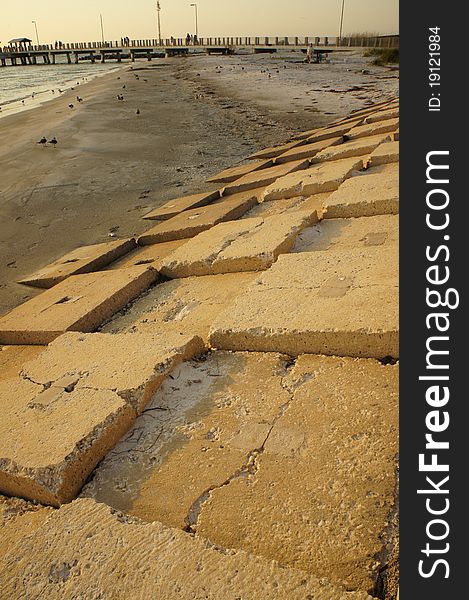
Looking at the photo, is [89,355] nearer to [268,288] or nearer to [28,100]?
[268,288]

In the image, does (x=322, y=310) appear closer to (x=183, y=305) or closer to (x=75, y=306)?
(x=183, y=305)

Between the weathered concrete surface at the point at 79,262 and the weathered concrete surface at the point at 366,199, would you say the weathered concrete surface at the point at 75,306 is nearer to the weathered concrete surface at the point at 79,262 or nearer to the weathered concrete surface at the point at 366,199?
the weathered concrete surface at the point at 79,262

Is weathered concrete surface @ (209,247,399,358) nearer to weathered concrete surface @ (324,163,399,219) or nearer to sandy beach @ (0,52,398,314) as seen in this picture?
weathered concrete surface @ (324,163,399,219)

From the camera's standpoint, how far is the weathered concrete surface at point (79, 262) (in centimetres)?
390

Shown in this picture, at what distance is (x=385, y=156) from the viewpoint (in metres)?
4.50

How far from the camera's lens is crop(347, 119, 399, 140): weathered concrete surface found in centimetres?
598

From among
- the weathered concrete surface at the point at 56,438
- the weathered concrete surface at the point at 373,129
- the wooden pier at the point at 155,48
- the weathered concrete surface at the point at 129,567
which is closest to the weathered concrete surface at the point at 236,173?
the weathered concrete surface at the point at 373,129

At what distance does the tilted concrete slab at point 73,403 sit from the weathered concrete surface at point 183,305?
35cm

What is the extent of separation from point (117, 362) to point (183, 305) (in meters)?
0.89

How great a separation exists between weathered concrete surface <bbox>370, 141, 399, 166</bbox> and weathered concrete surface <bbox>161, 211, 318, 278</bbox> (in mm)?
1457

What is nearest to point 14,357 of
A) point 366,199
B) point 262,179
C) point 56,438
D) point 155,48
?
point 56,438

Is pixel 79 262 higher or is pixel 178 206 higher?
pixel 178 206

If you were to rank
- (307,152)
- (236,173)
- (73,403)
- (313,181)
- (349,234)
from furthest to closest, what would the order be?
(236,173), (307,152), (313,181), (349,234), (73,403)

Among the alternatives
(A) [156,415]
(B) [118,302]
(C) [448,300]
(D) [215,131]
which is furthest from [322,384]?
(D) [215,131]
